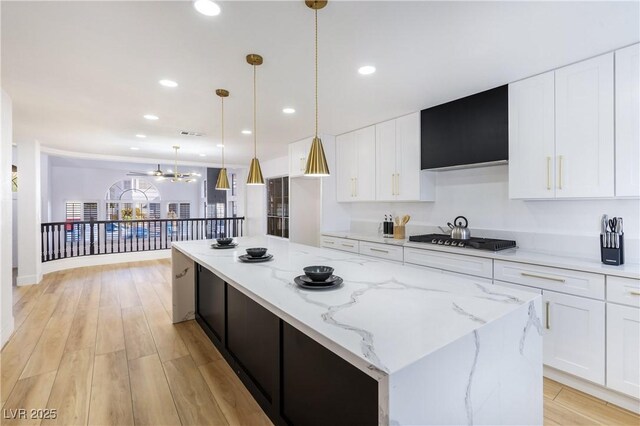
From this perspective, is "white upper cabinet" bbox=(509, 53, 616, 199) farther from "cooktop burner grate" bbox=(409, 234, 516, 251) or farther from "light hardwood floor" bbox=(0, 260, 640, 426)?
"light hardwood floor" bbox=(0, 260, 640, 426)

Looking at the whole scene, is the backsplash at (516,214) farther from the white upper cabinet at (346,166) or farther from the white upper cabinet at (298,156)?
the white upper cabinet at (298,156)

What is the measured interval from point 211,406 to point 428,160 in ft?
9.83

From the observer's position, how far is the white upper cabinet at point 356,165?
404cm

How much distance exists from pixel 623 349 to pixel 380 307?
6.18 ft

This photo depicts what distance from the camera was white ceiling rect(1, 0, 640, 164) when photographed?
168cm

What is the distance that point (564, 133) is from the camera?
2.34m

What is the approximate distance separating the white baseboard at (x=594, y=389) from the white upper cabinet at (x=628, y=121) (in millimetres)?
1337

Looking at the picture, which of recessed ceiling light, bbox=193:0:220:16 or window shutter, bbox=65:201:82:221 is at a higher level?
recessed ceiling light, bbox=193:0:220:16

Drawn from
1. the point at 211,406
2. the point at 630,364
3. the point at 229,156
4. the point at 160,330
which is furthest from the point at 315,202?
the point at 630,364

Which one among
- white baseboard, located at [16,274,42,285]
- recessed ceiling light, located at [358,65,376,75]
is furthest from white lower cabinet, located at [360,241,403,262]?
white baseboard, located at [16,274,42,285]

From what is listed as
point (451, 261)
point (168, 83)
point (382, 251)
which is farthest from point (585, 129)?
point (168, 83)

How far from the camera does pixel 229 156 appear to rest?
653cm

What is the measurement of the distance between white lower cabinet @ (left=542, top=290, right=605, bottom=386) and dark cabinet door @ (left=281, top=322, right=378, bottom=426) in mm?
1917

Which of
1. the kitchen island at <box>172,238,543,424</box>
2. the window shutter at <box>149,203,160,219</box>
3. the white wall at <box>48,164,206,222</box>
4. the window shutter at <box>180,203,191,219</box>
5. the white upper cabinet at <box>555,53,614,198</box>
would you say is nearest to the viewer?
the kitchen island at <box>172,238,543,424</box>
